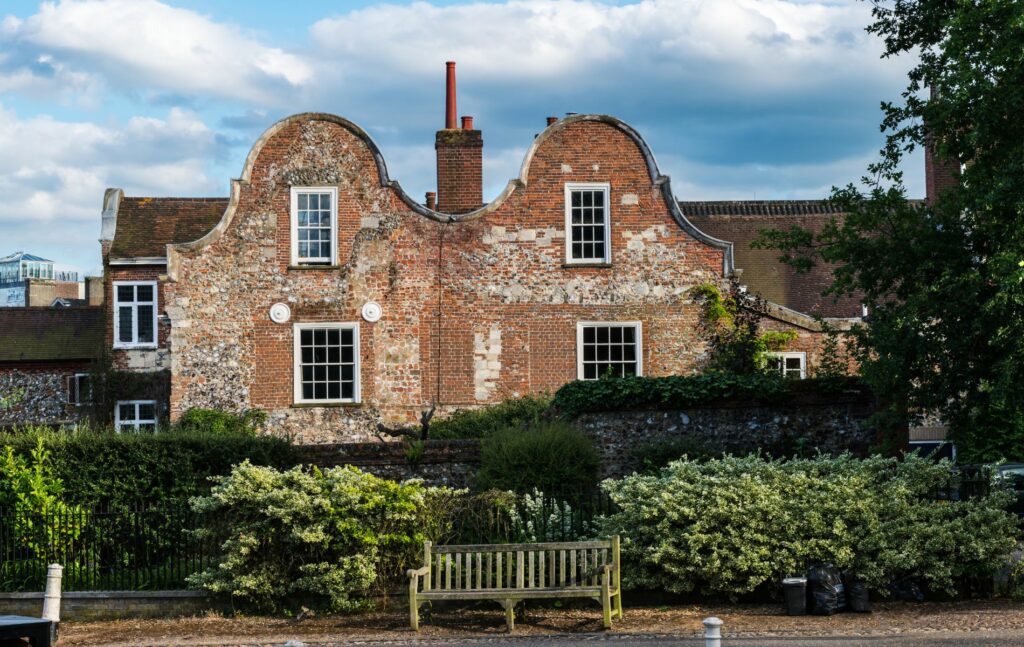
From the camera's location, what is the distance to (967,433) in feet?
58.0

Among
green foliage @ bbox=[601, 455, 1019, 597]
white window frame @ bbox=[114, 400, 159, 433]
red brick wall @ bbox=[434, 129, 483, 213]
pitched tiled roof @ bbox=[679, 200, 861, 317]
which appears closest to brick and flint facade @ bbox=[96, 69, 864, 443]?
red brick wall @ bbox=[434, 129, 483, 213]

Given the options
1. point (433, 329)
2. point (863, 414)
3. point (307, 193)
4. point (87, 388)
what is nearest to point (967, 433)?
point (863, 414)

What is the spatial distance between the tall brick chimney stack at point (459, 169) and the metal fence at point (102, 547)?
13365 millimetres

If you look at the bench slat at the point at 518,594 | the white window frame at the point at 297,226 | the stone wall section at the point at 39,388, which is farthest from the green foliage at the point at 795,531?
the stone wall section at the point at 39,388

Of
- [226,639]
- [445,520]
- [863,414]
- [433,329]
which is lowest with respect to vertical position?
[226,639]

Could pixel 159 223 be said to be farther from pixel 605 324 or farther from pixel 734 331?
pixel 734 331

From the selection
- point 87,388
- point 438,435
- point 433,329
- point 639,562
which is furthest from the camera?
point 87,388

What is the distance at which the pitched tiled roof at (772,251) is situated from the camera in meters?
41.3

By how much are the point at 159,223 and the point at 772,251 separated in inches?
774

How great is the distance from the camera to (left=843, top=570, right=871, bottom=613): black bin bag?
14.6m

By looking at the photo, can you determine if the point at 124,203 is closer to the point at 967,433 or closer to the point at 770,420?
the point at 770,420

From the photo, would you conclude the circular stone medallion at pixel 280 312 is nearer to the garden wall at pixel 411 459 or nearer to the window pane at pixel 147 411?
the window pane at pixel 147 411

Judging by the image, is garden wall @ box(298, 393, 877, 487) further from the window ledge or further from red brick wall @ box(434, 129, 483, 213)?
red brick wall @ box(434, 129, 483, 213)

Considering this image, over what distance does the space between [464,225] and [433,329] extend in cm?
239
